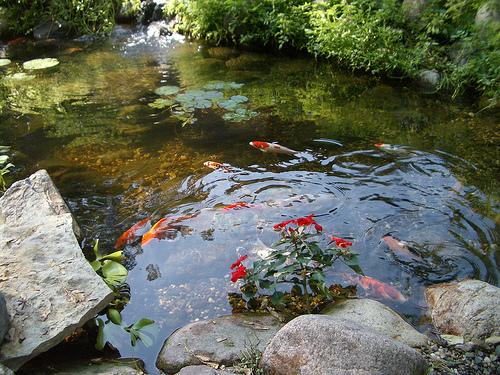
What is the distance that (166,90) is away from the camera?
27.5 ft

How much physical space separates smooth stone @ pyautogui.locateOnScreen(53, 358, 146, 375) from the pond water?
4.9 inches

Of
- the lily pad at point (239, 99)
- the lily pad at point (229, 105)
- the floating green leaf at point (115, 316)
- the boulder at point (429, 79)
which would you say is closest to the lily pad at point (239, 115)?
the lily pad at point (229, 105)

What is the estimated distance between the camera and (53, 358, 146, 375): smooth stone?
298cm

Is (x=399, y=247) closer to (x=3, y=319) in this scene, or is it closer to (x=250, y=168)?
(x=250, y=168)

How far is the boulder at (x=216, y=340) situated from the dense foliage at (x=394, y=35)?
5.05 m

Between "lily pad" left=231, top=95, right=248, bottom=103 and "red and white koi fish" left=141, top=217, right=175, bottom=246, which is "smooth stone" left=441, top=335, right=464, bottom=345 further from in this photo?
"lily pad" left=231, top=95, right=248, bottom=103

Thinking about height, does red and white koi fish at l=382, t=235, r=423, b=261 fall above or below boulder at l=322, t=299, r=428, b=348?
above

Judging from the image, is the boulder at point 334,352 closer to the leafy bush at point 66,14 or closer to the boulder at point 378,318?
the boulder at point 378,318

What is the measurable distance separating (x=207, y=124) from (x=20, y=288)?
427 cm

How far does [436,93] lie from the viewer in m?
7.73

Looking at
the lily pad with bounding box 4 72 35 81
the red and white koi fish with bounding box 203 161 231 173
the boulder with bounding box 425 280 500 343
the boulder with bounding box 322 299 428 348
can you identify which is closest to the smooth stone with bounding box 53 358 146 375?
the boulder with bounding box 322 299 428 348

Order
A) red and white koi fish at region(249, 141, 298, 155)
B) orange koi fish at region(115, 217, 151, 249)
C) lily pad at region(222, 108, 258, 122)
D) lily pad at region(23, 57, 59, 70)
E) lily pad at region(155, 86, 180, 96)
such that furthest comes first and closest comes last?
lily pad at region(23, 57, 59, 70), lily pad at region(155, 86, 180, 96), lily pad at region(222, 108, 258, 122), red and white koi fish at region(249, 141, 298, 155), orange koi fish at region(115, 217, 151, 249)

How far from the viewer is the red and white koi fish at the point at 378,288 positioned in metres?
3.74

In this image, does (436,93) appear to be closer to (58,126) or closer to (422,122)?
(422,122)
